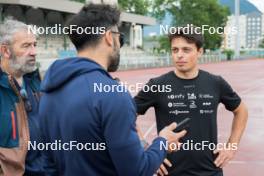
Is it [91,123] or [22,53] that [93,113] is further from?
[22,53]

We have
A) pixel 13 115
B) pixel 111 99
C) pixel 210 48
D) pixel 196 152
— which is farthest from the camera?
pixel 210 48

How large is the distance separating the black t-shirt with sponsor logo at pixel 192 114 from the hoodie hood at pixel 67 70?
1181 millimetres

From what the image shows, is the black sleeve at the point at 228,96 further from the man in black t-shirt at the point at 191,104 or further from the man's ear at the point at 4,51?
the man's ear at the point at 4,51

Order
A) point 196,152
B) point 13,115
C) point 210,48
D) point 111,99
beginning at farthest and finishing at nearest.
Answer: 1. point 210,48
2. point 196,152
3. point 13,115
4. point 111,99

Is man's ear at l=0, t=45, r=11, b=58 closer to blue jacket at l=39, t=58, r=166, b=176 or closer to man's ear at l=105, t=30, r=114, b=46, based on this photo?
blue jacket at l=39, t=58, r=166, b=176

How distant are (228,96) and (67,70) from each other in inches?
60.9

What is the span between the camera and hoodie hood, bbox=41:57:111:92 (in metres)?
2.30

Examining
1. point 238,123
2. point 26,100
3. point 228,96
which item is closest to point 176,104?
point 228,96

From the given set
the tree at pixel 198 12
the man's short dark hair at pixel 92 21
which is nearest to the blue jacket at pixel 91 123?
the man's short dark hair at pixel 92 21

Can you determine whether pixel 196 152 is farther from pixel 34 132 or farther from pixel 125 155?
pixel 125 155

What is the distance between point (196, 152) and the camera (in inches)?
132

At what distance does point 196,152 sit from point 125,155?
125 centimetres

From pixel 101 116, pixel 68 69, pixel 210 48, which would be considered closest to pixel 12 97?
pixel 68 69

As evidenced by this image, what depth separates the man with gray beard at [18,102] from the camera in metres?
3.13
